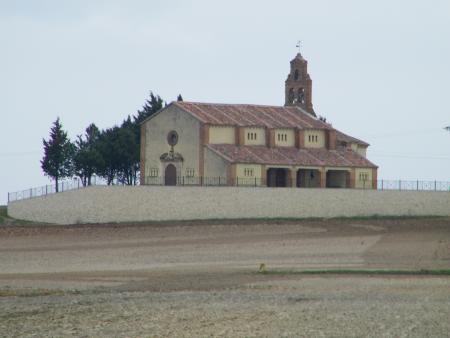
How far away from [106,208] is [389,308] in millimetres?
46891

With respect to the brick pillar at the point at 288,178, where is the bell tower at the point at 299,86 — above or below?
above

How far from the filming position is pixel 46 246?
233 feet

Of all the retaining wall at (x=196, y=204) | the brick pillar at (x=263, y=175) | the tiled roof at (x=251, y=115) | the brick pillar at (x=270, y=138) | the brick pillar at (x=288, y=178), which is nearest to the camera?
the retaining wall at (x=196, y=204)

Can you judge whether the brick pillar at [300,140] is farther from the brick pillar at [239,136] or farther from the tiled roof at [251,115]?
the brick pillar at [239,136]

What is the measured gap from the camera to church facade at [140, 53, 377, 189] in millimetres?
95375

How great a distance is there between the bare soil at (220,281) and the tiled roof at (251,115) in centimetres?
1587

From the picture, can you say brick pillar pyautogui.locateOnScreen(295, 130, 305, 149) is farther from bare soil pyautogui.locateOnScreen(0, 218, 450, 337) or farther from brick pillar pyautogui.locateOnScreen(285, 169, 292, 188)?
bare soil pyautogui.locateOnScreen(0, 218, 450, 337)

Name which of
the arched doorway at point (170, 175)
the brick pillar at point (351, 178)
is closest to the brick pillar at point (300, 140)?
the brick pillar at point (351, 178)

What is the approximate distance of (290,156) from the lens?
99688mm

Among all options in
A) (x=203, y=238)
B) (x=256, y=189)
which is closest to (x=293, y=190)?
(x=256, y=189)

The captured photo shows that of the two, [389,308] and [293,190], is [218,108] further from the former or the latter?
[389,308]

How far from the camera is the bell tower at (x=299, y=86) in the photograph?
111 m

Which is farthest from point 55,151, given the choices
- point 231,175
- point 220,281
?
point 220,281

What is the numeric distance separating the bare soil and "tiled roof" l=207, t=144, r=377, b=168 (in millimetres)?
11438
